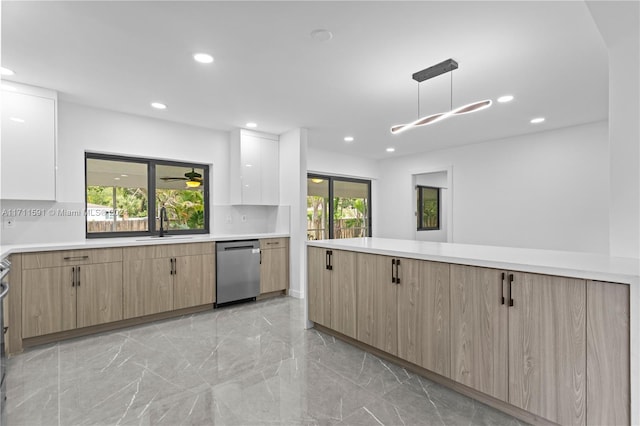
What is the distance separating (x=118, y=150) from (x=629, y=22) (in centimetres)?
466

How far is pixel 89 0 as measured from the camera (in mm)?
1859

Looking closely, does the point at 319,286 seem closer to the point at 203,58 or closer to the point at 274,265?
the point at 274,265

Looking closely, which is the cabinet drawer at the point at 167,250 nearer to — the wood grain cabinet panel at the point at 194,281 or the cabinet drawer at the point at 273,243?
the wood grain cabinet panel at the point at 194,281

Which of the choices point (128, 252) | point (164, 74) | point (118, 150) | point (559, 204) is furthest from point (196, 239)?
point (559, 204)

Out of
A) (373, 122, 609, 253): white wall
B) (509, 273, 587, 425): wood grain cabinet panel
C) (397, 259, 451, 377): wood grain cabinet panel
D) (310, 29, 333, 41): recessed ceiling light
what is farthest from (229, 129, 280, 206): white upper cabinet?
(509, 273, 587, 425): wood grain cabinet panel

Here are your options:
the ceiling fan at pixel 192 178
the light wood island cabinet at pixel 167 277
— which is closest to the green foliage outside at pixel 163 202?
the ceiling fan at pixel 192 178

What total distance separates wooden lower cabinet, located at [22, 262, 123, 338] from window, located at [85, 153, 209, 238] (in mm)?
794

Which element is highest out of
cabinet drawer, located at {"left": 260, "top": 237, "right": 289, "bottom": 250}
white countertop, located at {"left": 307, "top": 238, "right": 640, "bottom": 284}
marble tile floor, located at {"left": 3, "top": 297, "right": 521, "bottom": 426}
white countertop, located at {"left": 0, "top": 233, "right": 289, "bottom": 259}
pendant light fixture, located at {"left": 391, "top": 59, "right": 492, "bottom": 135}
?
pendant light fixture, located at {"left": 391, "top": 59, "right": 492, "bottom": 135}

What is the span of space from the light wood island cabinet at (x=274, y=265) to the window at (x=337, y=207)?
126 centimetres

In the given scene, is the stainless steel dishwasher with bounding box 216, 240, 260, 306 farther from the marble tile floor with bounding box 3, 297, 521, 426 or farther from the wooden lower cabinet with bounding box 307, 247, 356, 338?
the wooden lower cabinet with bounding box 307, 247, 356, 338

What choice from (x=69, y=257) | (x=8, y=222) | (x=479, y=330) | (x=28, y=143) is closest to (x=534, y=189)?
(x=479, y=330)

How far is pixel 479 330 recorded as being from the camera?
1.93 m

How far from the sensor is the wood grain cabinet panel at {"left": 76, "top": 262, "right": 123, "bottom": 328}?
3.12m

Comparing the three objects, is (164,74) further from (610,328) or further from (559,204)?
(559,204)
